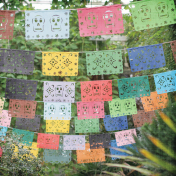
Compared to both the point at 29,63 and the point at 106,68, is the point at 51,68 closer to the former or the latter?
the point at 29,63

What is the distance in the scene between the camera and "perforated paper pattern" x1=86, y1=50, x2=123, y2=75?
6.87 feet

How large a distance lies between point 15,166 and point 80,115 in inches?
35.2

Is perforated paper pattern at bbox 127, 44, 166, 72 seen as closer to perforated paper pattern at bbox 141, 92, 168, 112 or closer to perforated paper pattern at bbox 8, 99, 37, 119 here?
perforated paper pattern at bbox 141, 92, 168, 112

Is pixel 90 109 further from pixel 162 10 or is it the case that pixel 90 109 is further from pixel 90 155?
pixel 162 10

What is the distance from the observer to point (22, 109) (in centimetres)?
227

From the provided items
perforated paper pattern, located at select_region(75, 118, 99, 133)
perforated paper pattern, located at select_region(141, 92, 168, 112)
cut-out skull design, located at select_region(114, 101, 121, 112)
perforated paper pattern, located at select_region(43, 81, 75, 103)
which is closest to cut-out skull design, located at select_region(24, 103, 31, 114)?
perforated paper pattern, located at select_region(43, 81, 75, 103)

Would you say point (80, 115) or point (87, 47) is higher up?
point (87, 47)

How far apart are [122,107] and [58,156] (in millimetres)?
1086

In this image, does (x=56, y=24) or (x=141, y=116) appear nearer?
(x=56, y=24)

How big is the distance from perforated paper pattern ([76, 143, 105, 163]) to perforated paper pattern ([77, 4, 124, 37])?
1.47m

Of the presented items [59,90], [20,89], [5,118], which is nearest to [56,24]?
[59,90]

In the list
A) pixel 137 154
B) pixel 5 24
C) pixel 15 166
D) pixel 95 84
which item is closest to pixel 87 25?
pixel 95 84

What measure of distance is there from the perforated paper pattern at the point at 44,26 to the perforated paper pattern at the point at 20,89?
0.54 meters

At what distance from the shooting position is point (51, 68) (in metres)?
2.12
